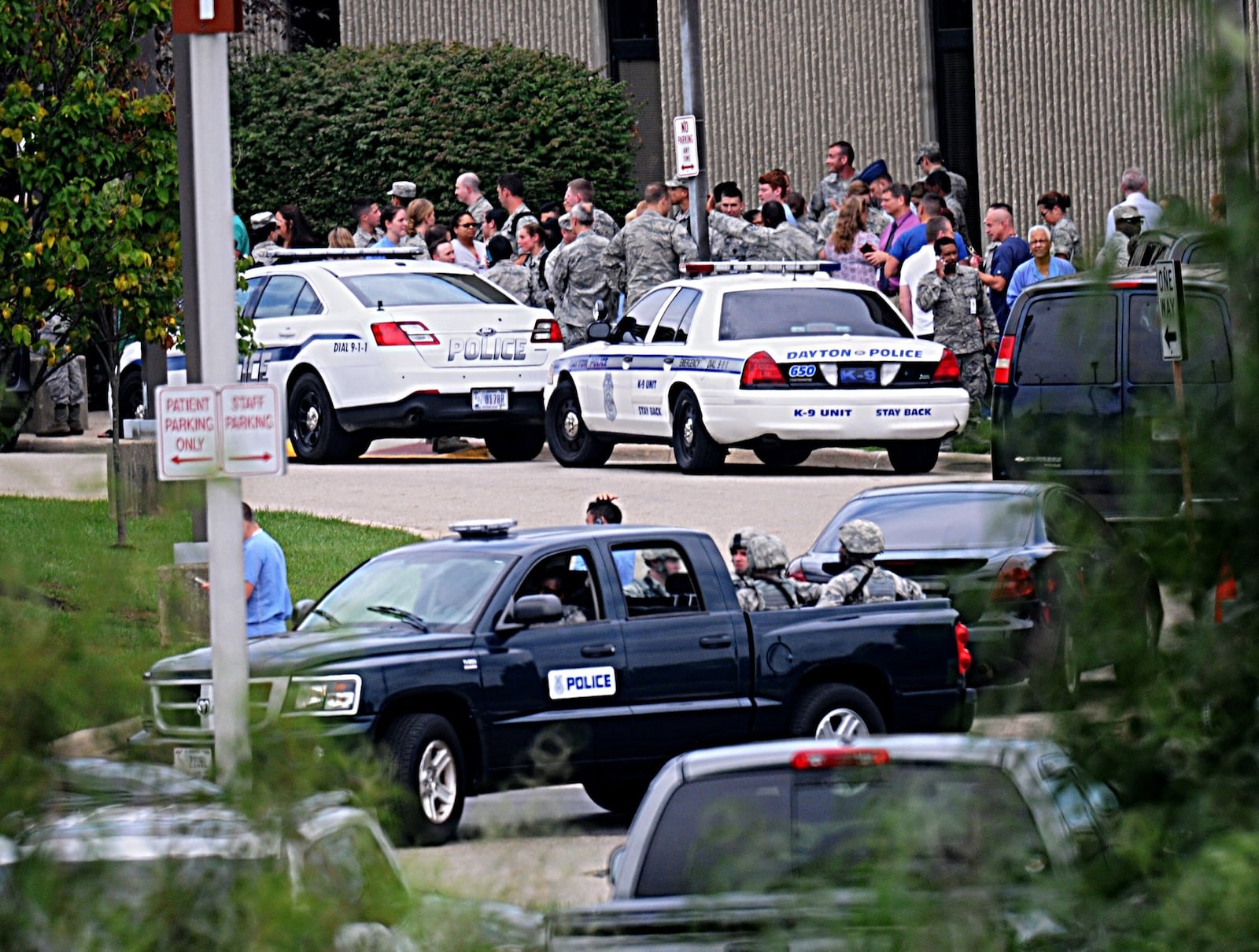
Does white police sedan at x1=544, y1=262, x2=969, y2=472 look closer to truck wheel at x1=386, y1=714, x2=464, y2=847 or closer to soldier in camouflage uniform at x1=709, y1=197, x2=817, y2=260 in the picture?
soldier in camouflage uniform at x1=709, y1=197, x2=817, y2=260

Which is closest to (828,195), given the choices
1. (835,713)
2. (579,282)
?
(579,282)

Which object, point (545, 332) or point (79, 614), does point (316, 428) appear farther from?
point (79, 614)

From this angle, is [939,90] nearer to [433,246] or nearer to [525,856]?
[433,246]

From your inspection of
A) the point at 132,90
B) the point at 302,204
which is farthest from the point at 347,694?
the point at 302,204

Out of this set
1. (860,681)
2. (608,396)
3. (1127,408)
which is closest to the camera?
(1127,408)

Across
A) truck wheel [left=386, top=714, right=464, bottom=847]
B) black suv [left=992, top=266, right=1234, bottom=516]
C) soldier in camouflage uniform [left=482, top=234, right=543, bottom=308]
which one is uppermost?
soldier in camouflage uniform [left=482, top=234, right=543, bottom=308]

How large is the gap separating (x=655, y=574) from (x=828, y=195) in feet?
44.6

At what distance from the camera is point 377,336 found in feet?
68.1

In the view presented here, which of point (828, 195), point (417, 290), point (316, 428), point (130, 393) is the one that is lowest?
point (316, 428)

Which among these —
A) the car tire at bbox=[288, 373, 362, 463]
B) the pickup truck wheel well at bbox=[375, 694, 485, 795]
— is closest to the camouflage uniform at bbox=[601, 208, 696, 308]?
the car tire at bbox=[288, 373, 362, 463]

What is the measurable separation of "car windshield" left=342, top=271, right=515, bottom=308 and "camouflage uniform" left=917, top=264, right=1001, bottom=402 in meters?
3.91

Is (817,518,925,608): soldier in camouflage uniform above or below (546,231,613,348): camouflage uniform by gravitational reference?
below

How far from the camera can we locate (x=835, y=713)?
11.8m

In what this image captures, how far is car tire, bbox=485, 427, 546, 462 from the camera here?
878 inches
